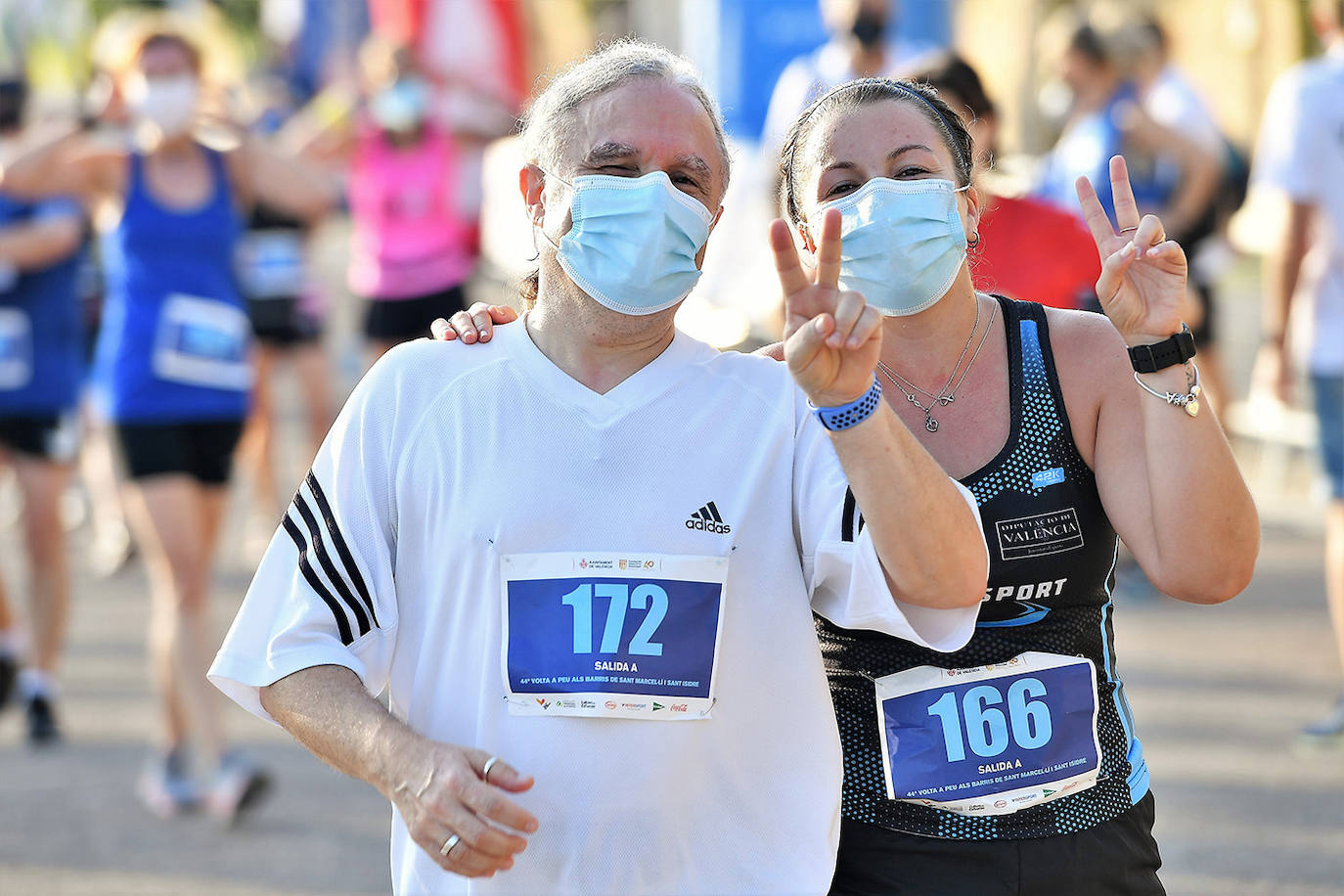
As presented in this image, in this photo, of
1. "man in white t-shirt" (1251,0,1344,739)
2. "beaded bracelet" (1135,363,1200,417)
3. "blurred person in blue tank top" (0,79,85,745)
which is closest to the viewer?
"beaded bracelet" (1135,363,1200,417)

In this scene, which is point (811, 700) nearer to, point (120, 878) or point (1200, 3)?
point (120, 878)

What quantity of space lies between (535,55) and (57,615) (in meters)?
8.39

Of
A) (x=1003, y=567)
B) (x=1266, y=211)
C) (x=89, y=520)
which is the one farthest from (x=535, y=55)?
(x=1003, y=567)

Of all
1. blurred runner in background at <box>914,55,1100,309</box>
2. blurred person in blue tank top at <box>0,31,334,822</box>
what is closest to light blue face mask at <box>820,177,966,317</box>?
blurred runner in background at <box>914,55,1100,309</box>

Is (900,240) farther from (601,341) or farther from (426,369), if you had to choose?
(426,369)

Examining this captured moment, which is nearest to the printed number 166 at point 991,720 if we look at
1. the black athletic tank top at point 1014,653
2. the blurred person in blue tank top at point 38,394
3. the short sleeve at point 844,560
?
the black athletic tank top at point 1014,653

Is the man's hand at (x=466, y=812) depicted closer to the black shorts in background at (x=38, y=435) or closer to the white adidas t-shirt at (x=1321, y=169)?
the white adidas t-shirt at (x=1321, y=169)

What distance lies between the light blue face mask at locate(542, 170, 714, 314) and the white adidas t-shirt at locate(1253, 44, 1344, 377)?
4.07 m

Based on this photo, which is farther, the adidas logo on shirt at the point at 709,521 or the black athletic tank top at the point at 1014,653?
the black athletic tank top at the point at 1014,653

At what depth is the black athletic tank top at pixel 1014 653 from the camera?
2.48 meters

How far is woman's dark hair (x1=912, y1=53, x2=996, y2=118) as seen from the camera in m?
4.25

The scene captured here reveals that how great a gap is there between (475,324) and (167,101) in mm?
3318

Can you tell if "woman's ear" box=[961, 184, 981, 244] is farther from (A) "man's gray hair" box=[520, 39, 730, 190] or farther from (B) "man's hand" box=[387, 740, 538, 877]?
(B) "man's hand" box=[387, 740, 538, 877]

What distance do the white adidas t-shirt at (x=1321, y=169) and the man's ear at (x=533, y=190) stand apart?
404 cm
